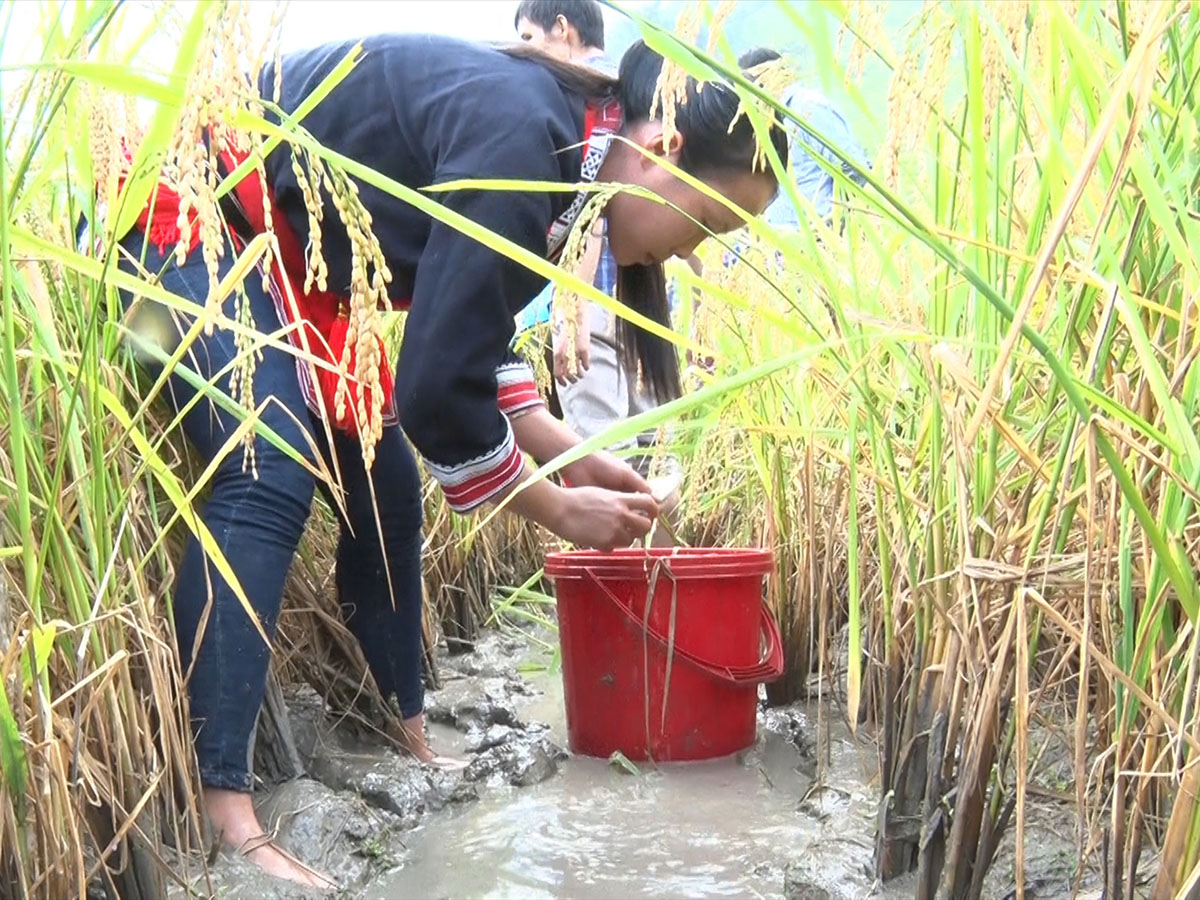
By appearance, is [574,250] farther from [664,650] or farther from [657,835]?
[664,650]

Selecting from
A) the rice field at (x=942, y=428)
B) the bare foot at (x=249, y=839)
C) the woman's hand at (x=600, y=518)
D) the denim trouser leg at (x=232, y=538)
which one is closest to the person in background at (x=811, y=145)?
the rice field at (x=942, y=428)

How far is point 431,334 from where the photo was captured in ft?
4.79

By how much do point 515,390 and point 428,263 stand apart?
555 mm

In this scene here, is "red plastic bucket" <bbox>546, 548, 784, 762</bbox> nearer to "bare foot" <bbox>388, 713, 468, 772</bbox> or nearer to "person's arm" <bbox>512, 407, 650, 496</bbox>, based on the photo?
"person's arm" <bbox>512, 407, 650, 496</bbox>

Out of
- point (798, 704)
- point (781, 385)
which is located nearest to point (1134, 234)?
point (781, 385)

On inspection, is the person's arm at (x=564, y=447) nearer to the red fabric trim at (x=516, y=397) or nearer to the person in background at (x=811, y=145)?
the red fabric trim at (x=516, y=397)

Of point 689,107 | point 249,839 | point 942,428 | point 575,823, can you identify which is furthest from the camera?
point 575,823

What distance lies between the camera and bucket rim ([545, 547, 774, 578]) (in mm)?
1973

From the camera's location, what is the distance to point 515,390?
79.2 inches

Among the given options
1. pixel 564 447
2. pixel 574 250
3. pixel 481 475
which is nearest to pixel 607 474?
pixel 564 447

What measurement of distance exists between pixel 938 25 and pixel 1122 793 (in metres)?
0.58

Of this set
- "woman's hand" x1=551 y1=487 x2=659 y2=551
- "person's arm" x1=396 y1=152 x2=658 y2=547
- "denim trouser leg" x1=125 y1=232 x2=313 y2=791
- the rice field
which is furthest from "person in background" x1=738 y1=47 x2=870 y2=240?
"denim trouser leg" x1=125 y1=232 x2=313 y2=791

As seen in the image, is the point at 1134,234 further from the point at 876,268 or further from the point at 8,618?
the point at 876,268

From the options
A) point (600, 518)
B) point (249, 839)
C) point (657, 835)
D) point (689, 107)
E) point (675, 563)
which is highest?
point (689, 107)
